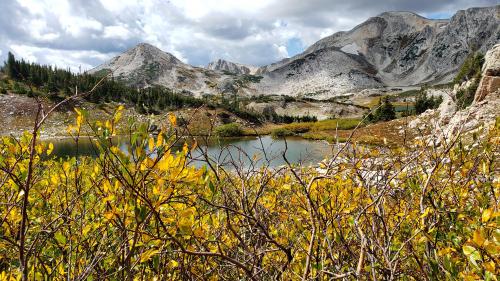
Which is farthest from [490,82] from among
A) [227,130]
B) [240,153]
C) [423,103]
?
[423,103]

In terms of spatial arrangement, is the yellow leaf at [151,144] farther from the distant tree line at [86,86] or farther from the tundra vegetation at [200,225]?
the distant tree line at [86,86]

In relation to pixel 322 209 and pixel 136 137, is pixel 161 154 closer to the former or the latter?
pixel 136 137

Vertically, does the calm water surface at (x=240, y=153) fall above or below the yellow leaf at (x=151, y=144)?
below

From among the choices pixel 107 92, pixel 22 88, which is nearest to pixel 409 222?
pixel 22 88

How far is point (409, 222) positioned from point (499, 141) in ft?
4.47

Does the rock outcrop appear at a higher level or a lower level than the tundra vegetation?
higher

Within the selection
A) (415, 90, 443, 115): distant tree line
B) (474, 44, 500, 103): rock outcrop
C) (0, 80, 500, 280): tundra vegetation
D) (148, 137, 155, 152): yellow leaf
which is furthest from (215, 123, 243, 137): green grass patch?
(415, 90, 443, 115): distant tree line

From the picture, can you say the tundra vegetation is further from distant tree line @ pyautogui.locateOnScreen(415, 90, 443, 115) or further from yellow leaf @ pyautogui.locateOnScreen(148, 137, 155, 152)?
distant tree line @ pyautogui.locateOnScreen(415, 90, 443, 115)

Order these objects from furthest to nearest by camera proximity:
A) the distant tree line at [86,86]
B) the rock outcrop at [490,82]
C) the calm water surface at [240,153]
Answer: the distant tree line at [86,86], the rock outcrop at [490,82], the calm water surface at [240,153]

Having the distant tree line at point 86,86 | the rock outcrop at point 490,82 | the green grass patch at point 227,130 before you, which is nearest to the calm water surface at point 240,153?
the green grass patch at point 227,130

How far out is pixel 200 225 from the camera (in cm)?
231

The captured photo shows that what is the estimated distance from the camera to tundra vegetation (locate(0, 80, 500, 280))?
1648mm

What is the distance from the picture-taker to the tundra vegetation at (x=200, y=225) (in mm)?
1648

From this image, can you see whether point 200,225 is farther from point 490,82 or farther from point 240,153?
point 490,82
